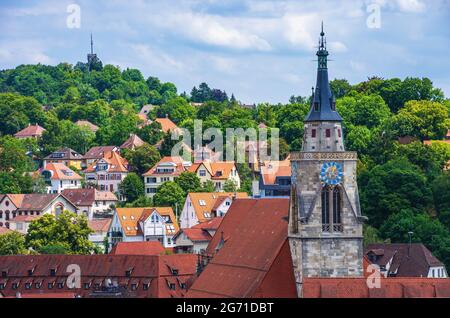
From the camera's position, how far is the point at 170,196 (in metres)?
118

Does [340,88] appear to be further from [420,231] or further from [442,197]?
[420,231]

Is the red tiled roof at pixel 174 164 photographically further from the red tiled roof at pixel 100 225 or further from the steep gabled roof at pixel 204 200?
the steep gabled roof at pixel 204 200

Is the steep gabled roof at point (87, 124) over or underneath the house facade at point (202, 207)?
over

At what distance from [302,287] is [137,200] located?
76506mm

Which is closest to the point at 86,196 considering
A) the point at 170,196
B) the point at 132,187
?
the point at 132,187

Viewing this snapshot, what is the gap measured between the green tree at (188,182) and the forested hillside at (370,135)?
35.2 feet

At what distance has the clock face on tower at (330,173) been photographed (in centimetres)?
5003

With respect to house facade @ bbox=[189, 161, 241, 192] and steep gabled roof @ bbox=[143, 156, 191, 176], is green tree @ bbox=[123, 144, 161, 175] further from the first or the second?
house facade @ bbox=[189, 161, 241, 192]

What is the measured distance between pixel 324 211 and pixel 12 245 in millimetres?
44925

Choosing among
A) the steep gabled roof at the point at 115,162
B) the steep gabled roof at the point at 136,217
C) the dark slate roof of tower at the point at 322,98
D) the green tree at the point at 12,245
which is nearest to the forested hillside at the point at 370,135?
the steep gabled roof at the point at 115,162

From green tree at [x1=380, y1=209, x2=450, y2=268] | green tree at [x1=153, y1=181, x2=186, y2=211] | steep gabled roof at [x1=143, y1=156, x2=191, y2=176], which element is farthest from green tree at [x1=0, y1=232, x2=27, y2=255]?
steep gabled roof at [x1=143, y1=156, x2=191, y2=176]

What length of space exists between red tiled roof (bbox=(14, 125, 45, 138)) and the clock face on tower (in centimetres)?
12110

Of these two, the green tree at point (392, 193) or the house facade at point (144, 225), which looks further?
the house facade at point (144, 225)
